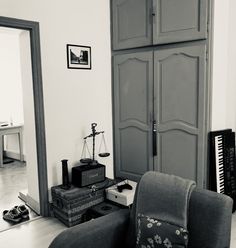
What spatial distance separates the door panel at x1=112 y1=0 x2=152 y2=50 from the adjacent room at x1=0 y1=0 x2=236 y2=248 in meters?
0.01

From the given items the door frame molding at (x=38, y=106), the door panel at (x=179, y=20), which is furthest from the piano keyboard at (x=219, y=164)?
the door frame molding at (x=38, y=106)

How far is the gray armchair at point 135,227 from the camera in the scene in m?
1.49

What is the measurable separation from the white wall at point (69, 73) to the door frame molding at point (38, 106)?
0.19 feet

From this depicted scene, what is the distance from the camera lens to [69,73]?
3180 mm

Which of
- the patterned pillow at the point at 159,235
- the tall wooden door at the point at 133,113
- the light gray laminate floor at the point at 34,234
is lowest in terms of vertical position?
the light gray laminate floor at the point at 34,234

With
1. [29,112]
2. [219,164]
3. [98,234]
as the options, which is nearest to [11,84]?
[29,112]

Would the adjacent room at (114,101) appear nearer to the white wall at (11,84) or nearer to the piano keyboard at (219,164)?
the piano keyboard at (219,164)

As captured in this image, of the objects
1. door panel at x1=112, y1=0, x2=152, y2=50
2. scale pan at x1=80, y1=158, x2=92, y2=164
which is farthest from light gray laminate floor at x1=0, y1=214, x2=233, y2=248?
door panel at x1=112, y1=0, x2=152, y2=50

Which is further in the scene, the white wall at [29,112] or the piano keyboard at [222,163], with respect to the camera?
the white wall at [29,112]

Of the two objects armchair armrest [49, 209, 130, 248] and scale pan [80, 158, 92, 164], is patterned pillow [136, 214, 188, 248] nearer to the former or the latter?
armchair armrest [49, 209, 130, 248]

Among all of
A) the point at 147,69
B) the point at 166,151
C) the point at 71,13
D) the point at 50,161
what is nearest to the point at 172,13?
the point at 147,69

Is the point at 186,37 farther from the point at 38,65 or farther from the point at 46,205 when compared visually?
the point at 46,205

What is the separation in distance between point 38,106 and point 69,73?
530 millimetres

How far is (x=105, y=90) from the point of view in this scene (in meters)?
3.59
